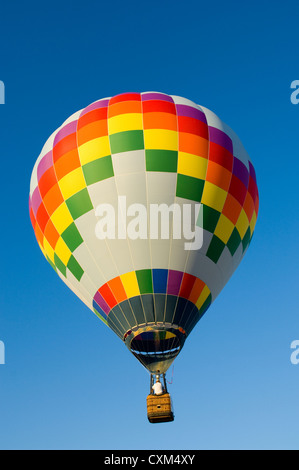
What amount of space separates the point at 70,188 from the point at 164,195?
5.94 ft

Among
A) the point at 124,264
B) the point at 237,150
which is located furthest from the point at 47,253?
the point at 237,150

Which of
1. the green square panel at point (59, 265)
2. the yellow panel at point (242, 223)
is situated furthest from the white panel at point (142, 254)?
the yellow panel at point (242, 223)

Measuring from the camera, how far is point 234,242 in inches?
529

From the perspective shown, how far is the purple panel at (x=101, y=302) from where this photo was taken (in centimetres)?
1273

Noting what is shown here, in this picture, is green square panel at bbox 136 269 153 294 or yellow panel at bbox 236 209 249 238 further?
yellow panel at bbox 236 209 249 238

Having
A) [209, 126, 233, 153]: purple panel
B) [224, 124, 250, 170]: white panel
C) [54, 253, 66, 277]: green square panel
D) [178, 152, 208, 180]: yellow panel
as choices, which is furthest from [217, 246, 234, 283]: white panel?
[54, 253, 66, 277]: green square panel

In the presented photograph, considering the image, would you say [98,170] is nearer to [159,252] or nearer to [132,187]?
[132,187]

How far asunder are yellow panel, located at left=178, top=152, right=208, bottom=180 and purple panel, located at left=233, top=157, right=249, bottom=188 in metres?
0.77

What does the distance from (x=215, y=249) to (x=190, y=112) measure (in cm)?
275

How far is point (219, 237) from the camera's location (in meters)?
13.0

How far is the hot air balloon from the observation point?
12375 millimetres

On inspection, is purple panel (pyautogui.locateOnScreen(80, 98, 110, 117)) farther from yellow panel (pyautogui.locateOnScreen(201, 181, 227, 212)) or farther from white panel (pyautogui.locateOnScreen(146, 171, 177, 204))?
yellow panel (pyautogui.locateOnScreen(201, 181, 227, 212))

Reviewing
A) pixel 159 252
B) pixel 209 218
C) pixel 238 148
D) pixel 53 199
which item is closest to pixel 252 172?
pixel 238 148

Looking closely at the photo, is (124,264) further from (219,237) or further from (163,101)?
(163,101)
